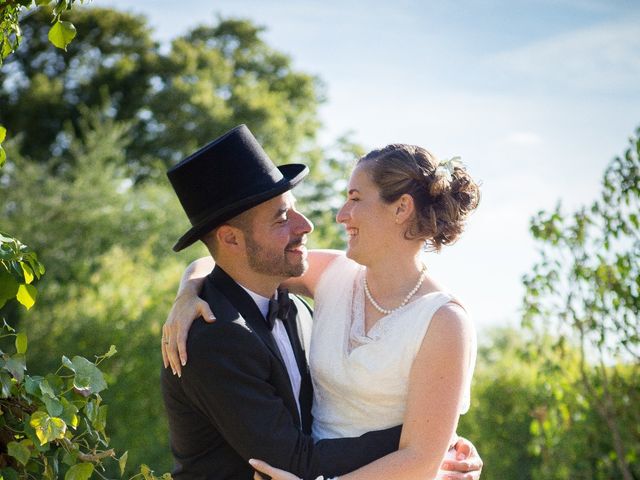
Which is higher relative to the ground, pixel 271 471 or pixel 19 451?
pixel 19 451

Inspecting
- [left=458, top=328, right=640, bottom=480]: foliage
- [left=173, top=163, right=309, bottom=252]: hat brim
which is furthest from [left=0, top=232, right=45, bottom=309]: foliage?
[left=458, top=328, right=640, bottom=480]: foliage

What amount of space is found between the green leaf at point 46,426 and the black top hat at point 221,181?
1.44 m

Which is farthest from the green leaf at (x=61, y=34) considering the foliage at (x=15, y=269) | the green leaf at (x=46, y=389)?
the green leaf at (x=46, y=389)

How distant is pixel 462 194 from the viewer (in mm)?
3371

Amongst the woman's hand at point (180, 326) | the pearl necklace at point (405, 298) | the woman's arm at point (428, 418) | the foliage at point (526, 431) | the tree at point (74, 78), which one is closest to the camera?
the woman's arm at point (428, 418)

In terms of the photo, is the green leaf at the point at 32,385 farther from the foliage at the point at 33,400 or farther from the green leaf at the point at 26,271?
the green leaf at the point at 26,271

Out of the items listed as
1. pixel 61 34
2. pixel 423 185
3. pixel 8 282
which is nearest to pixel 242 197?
pixel 423 185

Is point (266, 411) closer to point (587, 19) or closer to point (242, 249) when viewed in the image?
point (242, 249)

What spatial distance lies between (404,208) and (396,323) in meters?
0.43

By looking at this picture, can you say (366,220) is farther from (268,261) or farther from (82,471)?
(82,471)

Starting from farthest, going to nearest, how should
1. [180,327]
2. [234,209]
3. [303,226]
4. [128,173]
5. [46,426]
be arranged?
[128,173]
[303,226]
[234,209]
[180,327]
[46,426]

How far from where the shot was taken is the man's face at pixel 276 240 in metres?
3.40

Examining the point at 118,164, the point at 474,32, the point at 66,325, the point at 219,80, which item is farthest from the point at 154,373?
the point at 219,80

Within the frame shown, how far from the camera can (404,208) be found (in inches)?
129
